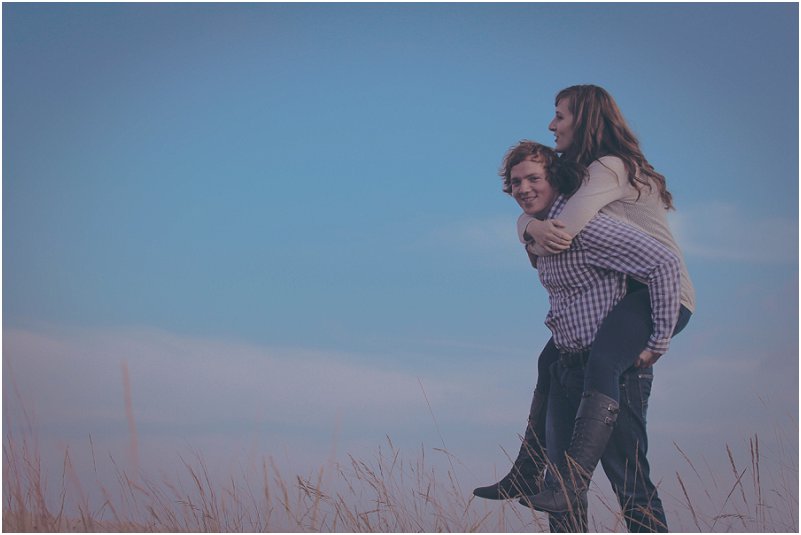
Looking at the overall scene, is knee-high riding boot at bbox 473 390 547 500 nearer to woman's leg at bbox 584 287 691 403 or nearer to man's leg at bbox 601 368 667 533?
man's leg at bbox 601 368 667 533

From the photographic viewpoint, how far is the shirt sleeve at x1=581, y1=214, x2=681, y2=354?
3.20 meters

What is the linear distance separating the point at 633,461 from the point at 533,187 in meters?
1.08

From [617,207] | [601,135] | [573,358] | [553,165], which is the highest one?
[601,135]

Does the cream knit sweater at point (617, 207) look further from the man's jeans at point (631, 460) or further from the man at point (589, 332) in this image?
the man's jeans at point (631, 460)

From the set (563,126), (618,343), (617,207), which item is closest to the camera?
(618,343)

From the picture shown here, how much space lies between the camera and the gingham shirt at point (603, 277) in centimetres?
321

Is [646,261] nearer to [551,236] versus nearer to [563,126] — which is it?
[551,236]

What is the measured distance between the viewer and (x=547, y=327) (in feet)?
11.5

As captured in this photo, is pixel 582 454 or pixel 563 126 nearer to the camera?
pixel 582 454

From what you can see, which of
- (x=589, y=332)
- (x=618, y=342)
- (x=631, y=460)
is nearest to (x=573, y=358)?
(x=589, y=332)

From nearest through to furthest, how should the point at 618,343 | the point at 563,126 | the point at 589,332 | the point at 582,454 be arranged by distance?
1. the point at 582,454
2. the point at 618,343
3. the point at 589,332
4. the point at 563,126

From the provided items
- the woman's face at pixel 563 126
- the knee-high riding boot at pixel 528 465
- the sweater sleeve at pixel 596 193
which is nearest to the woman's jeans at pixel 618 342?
→ the sweater sleeve at pixel 596 193

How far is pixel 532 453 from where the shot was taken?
352 centimetres

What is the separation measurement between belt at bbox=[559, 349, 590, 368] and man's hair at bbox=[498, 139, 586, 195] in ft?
1.99
